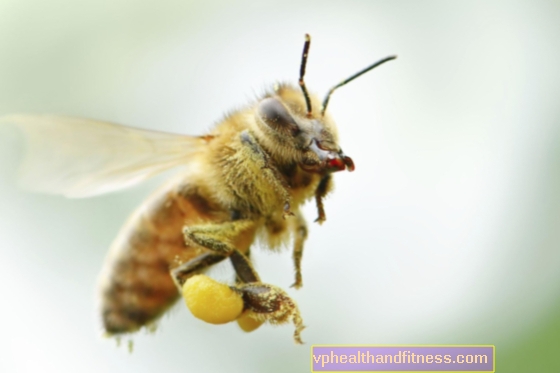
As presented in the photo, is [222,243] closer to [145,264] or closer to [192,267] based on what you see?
[192,267]

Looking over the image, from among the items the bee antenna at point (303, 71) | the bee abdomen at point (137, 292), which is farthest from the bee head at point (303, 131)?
the bee abdomen at point (137, 292)

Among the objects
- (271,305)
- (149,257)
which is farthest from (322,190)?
(149,257)

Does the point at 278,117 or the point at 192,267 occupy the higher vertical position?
the point at 278,117

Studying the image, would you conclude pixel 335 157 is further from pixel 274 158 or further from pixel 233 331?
pixel 233 331

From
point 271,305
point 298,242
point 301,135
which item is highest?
point 301,135

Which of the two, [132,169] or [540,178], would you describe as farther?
[540,178]

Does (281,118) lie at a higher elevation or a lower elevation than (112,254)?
higher

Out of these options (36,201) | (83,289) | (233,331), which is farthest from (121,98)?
(233,331)

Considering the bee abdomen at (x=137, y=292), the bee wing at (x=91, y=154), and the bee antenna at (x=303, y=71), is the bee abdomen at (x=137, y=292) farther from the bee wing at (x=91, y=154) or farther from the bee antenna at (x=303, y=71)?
the bee antenna at (x=303, y=71)
